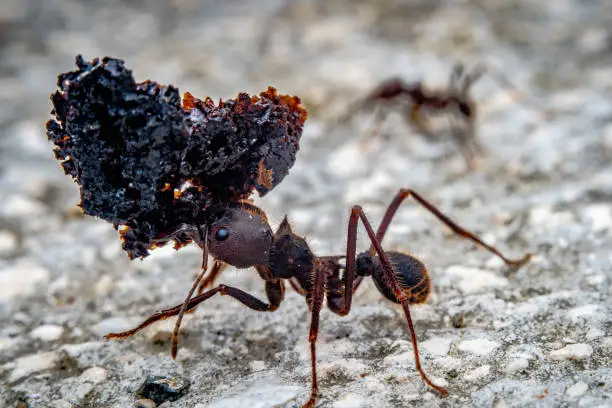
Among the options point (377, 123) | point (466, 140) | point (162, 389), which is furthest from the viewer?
point (377, 123)

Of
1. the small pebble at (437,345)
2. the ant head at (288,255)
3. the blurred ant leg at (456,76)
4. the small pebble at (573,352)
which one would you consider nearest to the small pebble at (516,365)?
the small pebble at (573,352)

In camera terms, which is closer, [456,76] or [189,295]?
[189,295]

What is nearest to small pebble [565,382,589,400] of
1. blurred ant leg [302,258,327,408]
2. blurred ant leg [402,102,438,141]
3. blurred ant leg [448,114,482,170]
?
blurred ant leg [302,258,327,408]

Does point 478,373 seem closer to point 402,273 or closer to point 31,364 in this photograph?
point 402,273

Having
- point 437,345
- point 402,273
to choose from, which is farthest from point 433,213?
point 437,345

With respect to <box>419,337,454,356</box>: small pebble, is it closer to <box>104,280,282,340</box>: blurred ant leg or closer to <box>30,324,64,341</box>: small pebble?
<box>104,280,282,340</box>: blurred ant leg

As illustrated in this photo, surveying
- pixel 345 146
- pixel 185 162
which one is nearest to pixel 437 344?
pixel 185 162

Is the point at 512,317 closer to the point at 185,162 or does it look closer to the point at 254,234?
the point at 254,234
